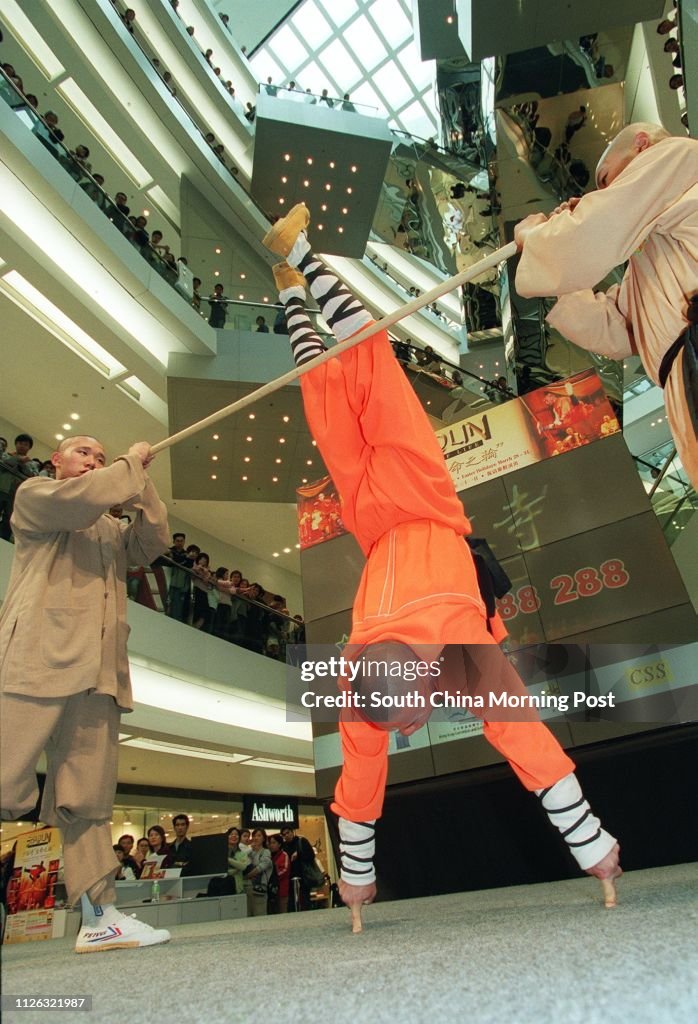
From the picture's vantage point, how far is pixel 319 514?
18.4 ft

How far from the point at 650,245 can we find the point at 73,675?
2061 mm

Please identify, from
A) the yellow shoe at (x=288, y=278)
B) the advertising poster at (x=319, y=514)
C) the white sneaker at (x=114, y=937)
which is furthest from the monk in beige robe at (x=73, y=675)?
the advertising poster at (x=319, y=514)

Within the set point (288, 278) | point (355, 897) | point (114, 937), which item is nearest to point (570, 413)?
point (288, 278)

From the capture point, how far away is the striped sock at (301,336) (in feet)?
6.71

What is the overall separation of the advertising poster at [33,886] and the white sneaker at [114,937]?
605 cm

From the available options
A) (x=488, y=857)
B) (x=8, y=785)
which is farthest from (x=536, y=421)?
(x=8, y=785)

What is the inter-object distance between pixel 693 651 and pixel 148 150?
42.3 ft

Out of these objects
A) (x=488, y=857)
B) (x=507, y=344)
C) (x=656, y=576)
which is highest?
(x=507, y=344)

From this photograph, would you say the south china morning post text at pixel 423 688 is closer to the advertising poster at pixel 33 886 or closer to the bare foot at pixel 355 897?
the bare foot at pixel 355 897

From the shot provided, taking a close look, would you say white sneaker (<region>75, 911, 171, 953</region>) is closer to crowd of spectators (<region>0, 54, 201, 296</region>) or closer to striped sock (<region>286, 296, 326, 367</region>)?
striped sock (<region>286, 296, 326, 367</region>)

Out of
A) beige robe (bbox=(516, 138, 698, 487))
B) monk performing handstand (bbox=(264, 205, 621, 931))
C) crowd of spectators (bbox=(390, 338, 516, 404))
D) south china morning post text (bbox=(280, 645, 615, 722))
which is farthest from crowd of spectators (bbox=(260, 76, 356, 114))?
south china morning post text (bbox=(280, 645, 615, 722))

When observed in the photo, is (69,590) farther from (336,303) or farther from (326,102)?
(326,102)

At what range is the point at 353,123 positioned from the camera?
11.2m

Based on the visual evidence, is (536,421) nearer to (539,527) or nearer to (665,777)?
(539,527)
